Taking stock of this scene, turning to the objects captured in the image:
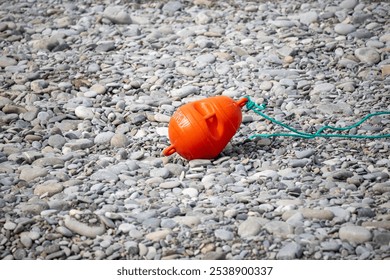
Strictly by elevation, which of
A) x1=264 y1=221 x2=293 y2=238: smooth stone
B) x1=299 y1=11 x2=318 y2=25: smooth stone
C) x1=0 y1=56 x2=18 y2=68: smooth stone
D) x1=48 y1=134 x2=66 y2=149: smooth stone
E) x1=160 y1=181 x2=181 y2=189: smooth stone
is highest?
x1=264 y1=221 x2=293 y2=238: smooth stone

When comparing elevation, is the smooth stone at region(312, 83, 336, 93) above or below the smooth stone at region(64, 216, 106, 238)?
below

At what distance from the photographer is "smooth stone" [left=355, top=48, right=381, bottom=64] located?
4.91m

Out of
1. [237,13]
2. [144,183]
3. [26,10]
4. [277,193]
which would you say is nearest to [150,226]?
[144,183]

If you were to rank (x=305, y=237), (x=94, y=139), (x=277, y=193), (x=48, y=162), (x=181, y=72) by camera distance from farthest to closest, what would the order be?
(x=181, y=72) → (x=94, y=139) → (x=48, y=162) → (x=277, y=193) → (x=305, y=237)

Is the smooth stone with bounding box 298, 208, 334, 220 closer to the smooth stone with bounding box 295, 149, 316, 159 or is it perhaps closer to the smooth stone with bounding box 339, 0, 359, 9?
the smooth stone with bounding box 295, 149, 316, 159

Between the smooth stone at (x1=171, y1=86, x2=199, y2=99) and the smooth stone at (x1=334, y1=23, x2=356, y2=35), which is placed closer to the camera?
the smooth stone at (x1=171, y1=86, x2=199, y2=99)

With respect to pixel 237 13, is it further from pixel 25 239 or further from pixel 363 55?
pixel 25 239

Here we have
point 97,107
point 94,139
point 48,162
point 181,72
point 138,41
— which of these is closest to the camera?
point 48,162

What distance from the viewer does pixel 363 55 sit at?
16.3 ft

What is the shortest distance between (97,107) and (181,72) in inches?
27.6

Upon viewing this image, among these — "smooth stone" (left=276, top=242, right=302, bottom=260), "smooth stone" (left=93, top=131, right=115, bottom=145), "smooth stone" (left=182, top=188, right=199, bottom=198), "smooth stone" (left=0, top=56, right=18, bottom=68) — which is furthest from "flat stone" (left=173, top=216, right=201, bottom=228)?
"smooth stone" (left=0, top=56, right=18, bottom=68)

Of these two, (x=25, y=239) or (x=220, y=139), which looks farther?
(x=220, y=139)

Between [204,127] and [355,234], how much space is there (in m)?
0.94

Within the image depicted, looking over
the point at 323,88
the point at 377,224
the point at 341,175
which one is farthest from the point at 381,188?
the point at 323,88
